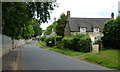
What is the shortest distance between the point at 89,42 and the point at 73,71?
59.5ft

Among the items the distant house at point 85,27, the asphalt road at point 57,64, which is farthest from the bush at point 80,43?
the distant house at point 85,27

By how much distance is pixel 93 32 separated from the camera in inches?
2287

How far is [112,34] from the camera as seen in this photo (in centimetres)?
2381

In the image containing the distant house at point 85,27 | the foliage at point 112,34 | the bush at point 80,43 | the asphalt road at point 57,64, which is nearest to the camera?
the asphalt road at point 57,64

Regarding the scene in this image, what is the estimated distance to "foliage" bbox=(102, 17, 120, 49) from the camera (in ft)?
76.5

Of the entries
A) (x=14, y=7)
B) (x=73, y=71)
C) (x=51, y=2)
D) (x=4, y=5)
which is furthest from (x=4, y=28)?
(x=73, y=71)

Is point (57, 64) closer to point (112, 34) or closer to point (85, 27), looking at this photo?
point (112, 34)

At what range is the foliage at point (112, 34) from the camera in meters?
23.3

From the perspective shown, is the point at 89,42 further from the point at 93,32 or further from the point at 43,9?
the point at 93,32

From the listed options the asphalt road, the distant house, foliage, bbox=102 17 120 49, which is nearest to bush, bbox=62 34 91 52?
foliage, bbox=102 17 120 49

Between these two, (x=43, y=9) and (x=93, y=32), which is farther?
(x=93, y=32)

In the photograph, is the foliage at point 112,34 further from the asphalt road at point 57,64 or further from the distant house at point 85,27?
the distant house at point 85,27

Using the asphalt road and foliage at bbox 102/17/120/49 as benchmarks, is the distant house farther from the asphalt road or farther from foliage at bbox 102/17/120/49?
the asphalt road

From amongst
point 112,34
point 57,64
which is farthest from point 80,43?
point 57,64
